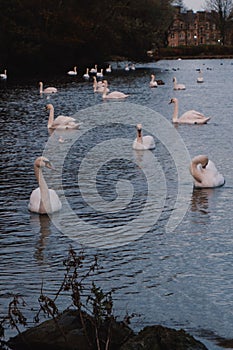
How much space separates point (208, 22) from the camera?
463 feet


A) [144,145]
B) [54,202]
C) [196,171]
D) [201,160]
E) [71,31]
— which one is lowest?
[144,145]

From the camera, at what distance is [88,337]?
5.54m

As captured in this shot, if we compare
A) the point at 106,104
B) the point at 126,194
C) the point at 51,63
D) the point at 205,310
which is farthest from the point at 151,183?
the point at 51,63

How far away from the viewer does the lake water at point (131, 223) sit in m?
6.91

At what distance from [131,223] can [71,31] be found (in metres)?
45.6

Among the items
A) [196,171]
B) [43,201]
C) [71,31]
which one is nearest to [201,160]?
[196,171]

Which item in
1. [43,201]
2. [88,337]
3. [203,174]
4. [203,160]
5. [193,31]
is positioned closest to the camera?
[88,337]

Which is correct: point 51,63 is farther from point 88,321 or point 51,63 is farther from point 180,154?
point 88,321

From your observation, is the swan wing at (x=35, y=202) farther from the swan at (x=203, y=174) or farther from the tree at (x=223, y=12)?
the tree at (x=223, y=12)

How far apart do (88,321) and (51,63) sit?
50.5m

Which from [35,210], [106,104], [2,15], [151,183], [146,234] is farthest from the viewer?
[2,15]

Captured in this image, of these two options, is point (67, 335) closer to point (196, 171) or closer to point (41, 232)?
point (41, 232)

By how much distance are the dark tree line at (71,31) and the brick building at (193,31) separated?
7415cm

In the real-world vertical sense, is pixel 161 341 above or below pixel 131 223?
above
